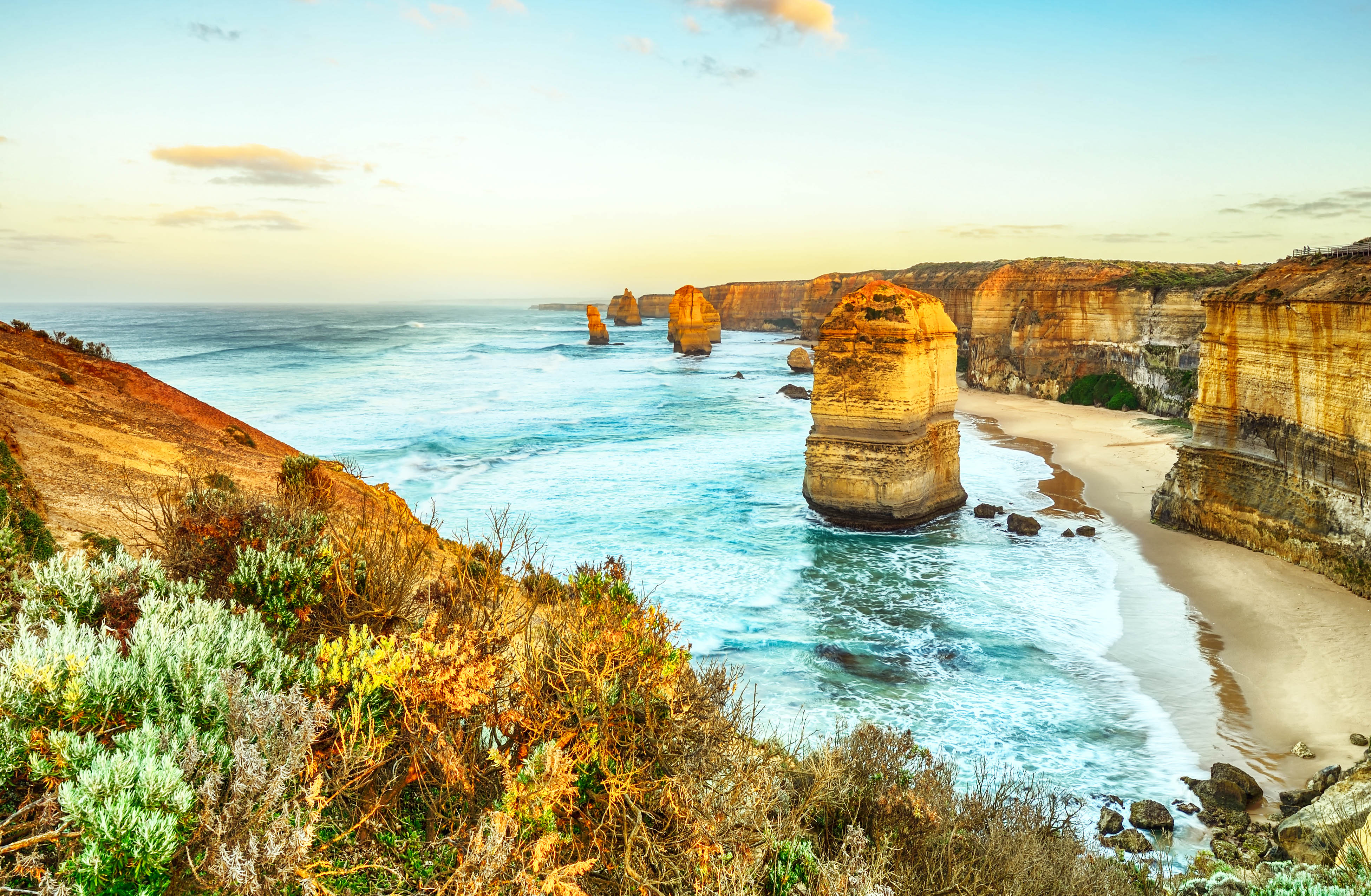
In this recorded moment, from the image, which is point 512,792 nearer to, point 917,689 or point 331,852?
point 331,852

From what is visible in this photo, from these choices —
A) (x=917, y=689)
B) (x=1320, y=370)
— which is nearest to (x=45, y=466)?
(x=917, y=689)

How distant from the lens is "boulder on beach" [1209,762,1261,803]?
895 cm

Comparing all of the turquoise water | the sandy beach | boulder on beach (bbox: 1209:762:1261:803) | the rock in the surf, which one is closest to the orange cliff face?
the turquoise water

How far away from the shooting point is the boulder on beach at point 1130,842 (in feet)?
26.2

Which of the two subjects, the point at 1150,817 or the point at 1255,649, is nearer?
the point at 1150,817

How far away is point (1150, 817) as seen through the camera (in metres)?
8.55

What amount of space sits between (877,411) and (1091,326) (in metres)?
29.3

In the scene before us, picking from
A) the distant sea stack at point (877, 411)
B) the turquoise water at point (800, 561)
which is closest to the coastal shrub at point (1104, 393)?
the turquoise water at point (800, 561)

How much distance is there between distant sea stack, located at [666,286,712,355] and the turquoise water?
2968cm

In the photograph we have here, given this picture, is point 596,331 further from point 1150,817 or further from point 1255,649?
point 1150,817

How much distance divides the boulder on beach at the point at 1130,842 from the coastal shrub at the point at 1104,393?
36008 mm

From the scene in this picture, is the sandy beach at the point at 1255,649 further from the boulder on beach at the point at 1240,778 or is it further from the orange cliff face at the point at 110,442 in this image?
the orange cliff face at the point at 110,442

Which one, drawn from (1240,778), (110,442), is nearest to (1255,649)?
(1240,778)

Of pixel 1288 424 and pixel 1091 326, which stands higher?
pixel 1091 326
